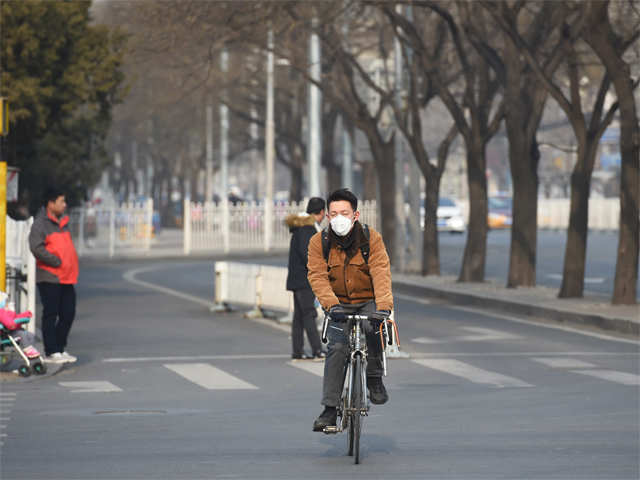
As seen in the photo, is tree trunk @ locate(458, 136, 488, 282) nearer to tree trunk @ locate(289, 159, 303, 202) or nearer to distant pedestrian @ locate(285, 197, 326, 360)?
distant pedestrian @ locate(285, 197, 326, 360)

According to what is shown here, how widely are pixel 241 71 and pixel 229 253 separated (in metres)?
11.2

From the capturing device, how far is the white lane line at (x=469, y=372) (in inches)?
545

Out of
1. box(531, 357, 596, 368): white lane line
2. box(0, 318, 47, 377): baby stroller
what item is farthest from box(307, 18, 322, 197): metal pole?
box(0, 318, 47, 377): baby stroller

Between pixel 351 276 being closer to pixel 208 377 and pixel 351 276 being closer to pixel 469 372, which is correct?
pixel 208 377

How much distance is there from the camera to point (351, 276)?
369 inches

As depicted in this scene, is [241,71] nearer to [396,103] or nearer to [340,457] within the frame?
[396,103]

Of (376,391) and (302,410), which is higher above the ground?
(376,391)

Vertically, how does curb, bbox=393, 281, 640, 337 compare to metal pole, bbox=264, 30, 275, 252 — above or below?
below

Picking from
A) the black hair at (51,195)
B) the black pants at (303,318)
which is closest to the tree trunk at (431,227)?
the black pants at (303,318)

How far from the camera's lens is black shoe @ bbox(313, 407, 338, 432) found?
371 inches

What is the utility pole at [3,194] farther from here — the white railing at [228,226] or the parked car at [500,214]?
the parked car at [500,214]

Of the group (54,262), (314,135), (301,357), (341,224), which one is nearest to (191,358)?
(301,357)

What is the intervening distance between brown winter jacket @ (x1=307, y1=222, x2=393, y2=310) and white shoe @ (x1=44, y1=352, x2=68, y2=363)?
6594 millimetres

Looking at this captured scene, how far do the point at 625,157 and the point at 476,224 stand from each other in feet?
22.3
